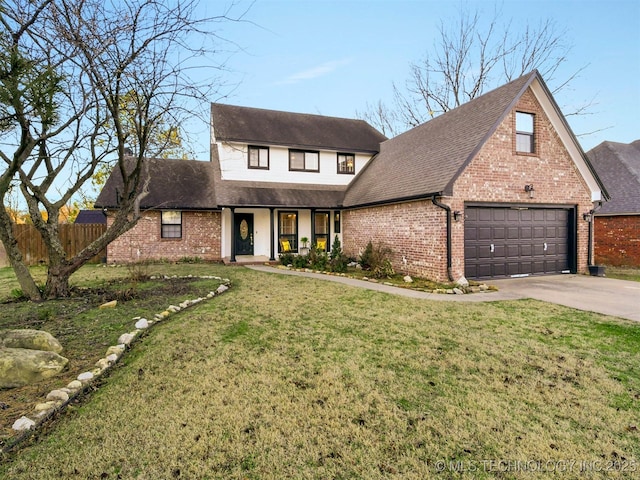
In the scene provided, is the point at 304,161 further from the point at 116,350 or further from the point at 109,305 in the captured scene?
the point at 116,350

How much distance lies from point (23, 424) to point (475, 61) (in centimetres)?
2905

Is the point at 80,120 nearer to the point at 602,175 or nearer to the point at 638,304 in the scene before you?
the point at 638,304

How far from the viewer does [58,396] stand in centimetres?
341

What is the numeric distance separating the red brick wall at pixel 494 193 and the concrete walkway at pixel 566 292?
1463 mm

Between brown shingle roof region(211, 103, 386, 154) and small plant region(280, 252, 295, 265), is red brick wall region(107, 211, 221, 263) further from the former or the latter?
brown shingle roof region(211, 103, 386, 154)

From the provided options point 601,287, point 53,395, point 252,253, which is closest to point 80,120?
point 53,395

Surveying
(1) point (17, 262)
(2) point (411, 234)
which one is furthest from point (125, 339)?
(2) point (411, 234)

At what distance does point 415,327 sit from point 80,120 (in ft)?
26.4

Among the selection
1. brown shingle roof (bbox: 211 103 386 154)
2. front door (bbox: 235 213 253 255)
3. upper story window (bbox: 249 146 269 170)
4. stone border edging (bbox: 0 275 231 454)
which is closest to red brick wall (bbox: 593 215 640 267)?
brown shingle roof (bbox: 211 103 386 154)

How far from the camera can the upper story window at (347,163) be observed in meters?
18.1

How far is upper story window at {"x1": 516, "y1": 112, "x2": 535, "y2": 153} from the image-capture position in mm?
11258

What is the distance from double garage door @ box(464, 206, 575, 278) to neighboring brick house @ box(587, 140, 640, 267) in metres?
3.55

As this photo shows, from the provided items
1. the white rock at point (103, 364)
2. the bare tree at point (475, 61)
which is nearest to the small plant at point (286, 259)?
the white rock at point (103, 364)

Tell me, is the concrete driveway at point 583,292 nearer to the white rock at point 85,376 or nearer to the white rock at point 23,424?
the white rock at point 85,376
